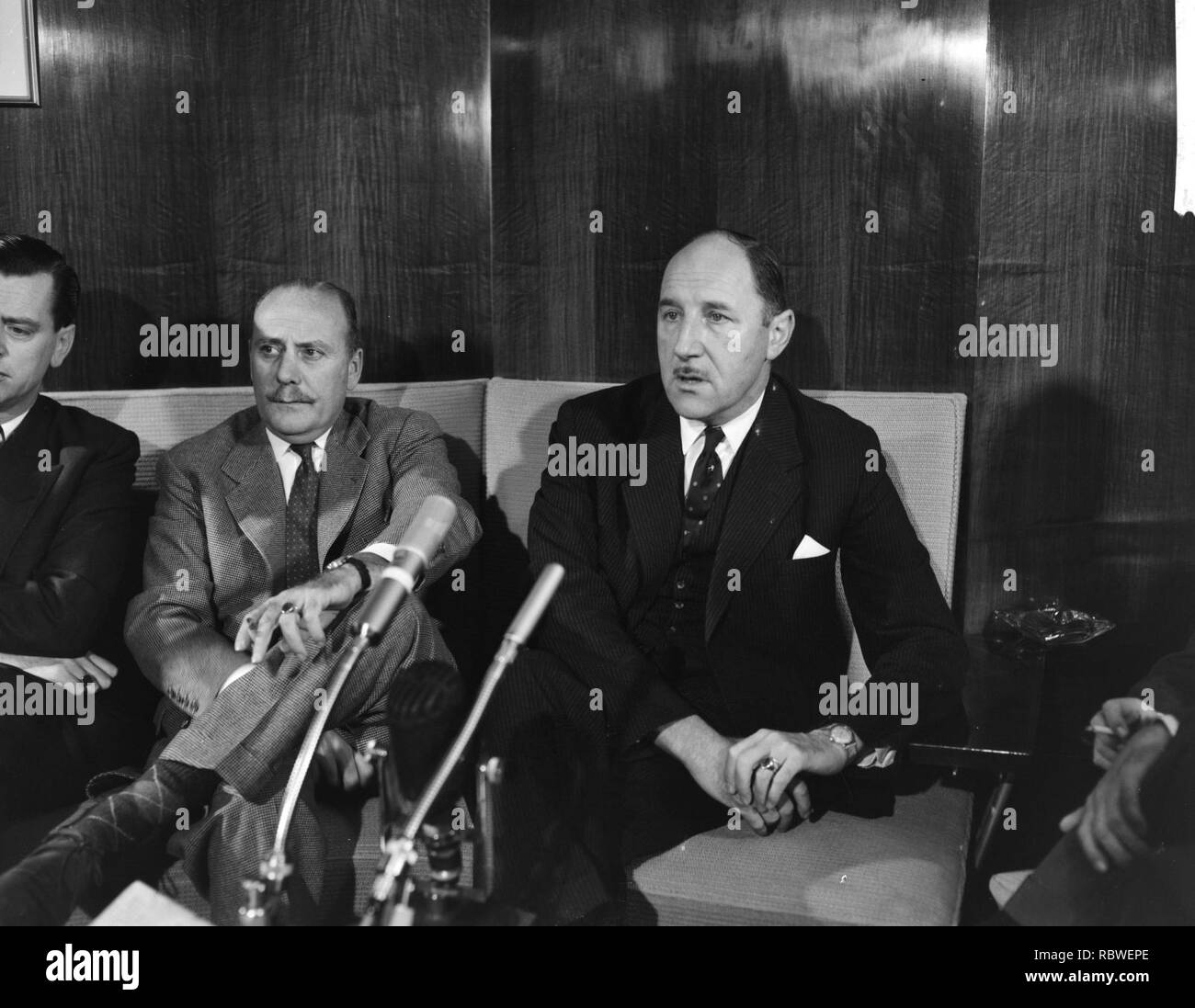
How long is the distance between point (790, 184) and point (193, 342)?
3.84 ft

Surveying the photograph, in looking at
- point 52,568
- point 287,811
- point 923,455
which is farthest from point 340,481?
point 923,455

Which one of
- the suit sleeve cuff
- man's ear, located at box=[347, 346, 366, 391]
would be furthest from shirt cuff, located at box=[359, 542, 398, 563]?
man's ear, located at box=[347, 346, 366, 391]

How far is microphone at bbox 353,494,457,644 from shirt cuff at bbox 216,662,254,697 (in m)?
0.63

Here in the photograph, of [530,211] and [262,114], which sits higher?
[262,114]

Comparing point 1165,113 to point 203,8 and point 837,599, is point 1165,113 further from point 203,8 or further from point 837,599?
point 203,8

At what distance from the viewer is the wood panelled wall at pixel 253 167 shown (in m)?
2.17

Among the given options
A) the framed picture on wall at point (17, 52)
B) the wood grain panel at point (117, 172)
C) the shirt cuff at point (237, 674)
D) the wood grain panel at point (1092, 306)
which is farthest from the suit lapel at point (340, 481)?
the wood grain panel at point (1092, 306)

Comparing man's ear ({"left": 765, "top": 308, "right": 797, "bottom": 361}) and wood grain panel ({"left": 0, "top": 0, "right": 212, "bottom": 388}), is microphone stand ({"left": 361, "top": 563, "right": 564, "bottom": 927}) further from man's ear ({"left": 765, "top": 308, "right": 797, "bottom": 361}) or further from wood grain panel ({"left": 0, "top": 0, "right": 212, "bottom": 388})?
wood grain panel ({"left": 0, "top": 0, "right": 212, "bottom": 388})

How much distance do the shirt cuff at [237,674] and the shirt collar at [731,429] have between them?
773mm

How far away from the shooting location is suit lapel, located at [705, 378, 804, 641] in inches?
→ 77.8
